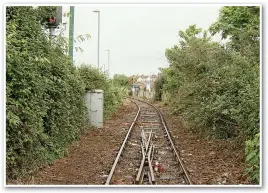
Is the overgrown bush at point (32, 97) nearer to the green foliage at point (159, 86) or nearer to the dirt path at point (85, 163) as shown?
the dirt path at point (85, 163)

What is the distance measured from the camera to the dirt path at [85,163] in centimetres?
868

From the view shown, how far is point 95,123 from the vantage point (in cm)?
1720

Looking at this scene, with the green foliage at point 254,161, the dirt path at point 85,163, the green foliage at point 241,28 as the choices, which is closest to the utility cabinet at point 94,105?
the dirt path at point 85,163

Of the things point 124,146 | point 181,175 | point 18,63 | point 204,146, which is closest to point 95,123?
point 124,146

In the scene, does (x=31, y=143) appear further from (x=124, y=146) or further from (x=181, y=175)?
(x=124, y=146)

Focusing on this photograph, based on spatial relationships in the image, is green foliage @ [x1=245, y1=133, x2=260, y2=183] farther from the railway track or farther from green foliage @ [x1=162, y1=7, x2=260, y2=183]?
the railway track

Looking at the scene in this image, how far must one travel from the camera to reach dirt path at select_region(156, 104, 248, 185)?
8967 millimetres

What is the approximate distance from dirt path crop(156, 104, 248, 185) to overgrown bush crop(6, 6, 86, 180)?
341 centimetres

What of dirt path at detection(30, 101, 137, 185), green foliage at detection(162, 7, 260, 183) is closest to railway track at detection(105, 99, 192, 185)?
dirt path at detection(30, 101, 137, 185)

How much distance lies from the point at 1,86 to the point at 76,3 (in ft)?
6.21

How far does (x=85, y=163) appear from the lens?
10.5 meters

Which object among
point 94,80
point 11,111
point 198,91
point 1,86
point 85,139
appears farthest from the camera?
point 94,80

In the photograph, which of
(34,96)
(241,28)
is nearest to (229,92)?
(34,96)

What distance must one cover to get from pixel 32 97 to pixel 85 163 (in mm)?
2514
